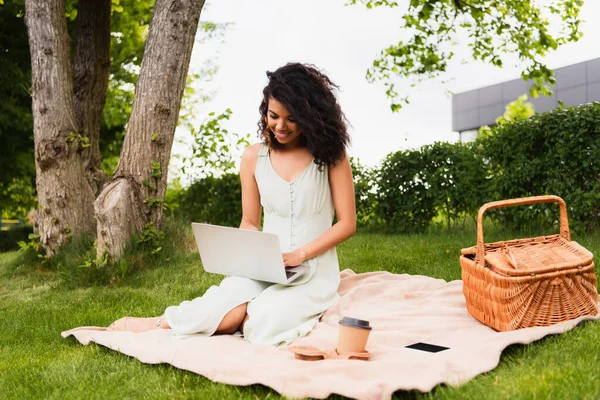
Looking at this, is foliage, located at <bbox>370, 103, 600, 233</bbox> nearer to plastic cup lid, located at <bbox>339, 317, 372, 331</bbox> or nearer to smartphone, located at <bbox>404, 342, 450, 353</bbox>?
smartphone, located at <bbox>404, 342, 450, 353</bbox>

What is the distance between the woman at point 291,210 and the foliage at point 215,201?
6.89 metres

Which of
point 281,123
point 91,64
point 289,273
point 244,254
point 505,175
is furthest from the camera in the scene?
point 91,64

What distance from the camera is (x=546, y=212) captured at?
792cm

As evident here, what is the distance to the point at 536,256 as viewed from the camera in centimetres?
379

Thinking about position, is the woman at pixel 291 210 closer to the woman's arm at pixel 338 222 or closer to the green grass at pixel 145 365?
the woman's arm at pixel 338 222

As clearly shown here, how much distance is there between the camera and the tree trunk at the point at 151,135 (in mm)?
6816

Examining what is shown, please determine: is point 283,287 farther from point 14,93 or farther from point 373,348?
point 14,93

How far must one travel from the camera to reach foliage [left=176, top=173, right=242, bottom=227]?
1143 cm

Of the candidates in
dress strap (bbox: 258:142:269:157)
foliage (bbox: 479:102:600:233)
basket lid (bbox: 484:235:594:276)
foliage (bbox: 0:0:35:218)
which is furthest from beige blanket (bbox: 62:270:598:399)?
foliage (bbox: 0:0:35:218)

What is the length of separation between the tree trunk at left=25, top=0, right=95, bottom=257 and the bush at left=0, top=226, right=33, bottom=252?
32.9 ft

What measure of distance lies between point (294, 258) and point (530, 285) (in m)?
1.36

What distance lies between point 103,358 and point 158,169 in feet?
11.4

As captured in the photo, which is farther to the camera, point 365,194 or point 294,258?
point 365,194

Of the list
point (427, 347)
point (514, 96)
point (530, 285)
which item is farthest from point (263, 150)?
point (514, 96)
